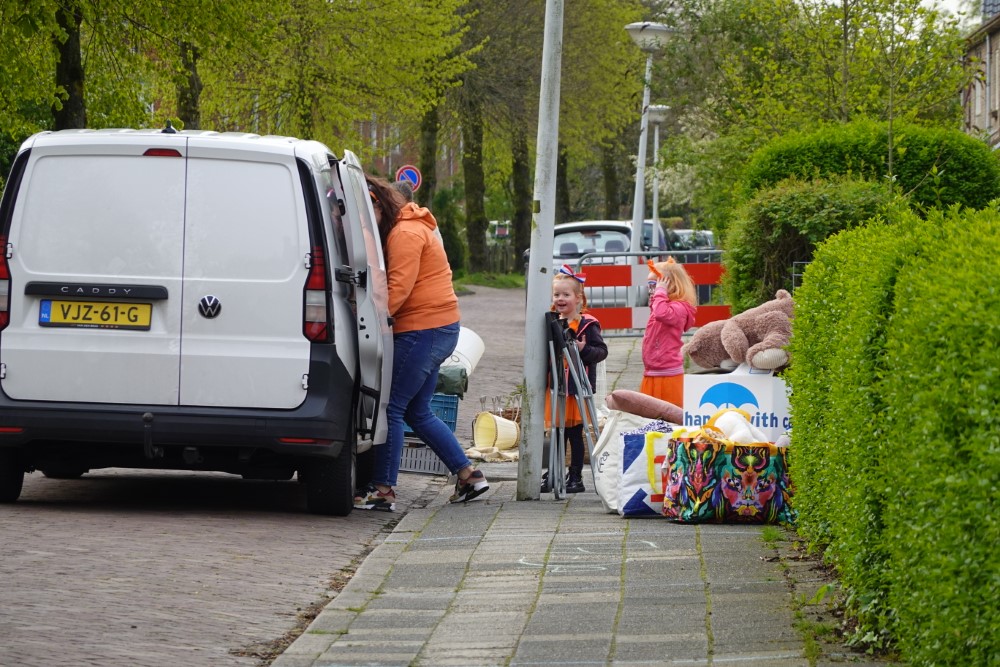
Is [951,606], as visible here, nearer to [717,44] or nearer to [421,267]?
[421,267]

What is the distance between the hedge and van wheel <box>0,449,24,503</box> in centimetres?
444

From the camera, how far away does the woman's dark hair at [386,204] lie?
358 inches

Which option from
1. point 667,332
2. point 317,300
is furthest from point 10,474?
point 667,332

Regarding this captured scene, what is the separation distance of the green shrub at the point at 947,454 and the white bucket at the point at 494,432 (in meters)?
7.21

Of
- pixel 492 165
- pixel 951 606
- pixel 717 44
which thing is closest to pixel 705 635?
pixel 951 606

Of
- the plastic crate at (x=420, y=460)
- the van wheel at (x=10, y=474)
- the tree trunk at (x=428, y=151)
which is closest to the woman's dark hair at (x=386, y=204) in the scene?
the plastic crate at (x=420, y=460)

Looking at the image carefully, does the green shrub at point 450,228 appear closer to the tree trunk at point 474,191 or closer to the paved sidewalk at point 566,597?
the tree trunk at point 474,191

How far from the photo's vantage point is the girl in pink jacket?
10539mm

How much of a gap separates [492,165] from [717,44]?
27.3 meters

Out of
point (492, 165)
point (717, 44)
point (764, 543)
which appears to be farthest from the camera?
point (492, 165)

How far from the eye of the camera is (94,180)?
8047 millimetres

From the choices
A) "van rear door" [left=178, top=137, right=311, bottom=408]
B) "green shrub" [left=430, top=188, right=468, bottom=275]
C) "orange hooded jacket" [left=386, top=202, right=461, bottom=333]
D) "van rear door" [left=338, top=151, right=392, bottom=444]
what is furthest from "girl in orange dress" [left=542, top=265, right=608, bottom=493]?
"green shrub" [left=430, top=188, right=468, bottom=275]

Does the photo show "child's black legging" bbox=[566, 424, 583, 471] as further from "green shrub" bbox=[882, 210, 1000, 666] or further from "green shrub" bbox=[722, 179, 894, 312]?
"green shrub" bbox=[882, 210, 1000, 666]

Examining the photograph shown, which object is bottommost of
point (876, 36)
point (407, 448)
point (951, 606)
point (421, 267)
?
point (407, 448)
